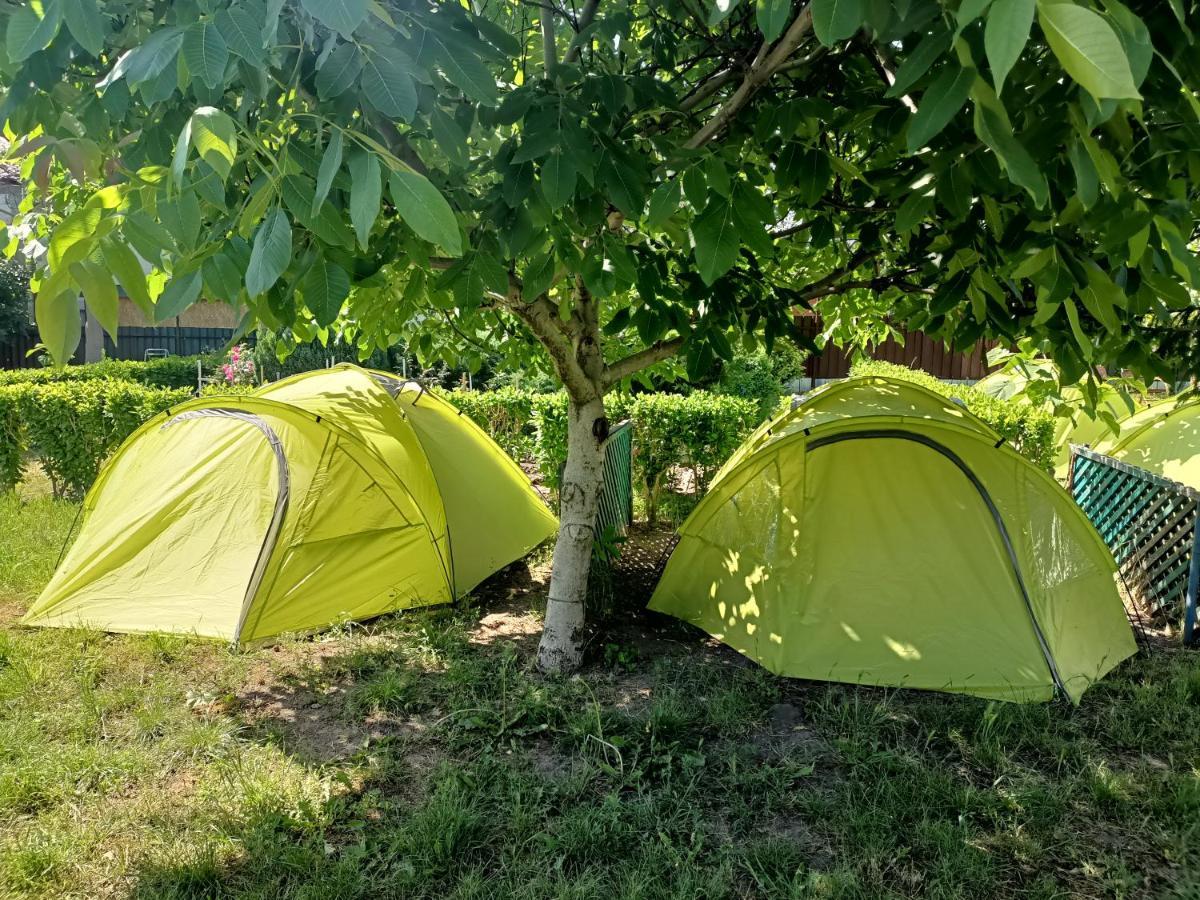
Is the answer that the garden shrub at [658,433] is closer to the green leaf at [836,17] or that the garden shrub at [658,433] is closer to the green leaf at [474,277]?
the green leaf at [474,277]

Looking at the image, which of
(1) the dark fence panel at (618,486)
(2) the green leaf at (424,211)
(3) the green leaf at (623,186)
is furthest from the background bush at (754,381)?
(2) the green leaf at (424,211)

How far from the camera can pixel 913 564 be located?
4152mm

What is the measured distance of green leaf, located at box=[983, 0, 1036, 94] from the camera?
2.92 feet

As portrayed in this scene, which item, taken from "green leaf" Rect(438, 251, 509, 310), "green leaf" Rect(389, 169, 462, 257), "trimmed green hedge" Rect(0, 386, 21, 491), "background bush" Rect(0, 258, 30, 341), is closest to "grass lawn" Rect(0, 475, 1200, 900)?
"green leaf" Rect(438, 251, 509, 310)

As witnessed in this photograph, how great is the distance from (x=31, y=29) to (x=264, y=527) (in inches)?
140

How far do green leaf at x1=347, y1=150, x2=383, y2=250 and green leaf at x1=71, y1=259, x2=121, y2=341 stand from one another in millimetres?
421

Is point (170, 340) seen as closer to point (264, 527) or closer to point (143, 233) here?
point (264, 527)

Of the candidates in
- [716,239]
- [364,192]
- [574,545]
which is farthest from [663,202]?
[574,545]

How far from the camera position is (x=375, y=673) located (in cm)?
416

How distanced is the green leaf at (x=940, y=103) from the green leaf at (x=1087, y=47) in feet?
1.25

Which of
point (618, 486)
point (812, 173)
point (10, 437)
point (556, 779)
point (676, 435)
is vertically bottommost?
point (556, 779)

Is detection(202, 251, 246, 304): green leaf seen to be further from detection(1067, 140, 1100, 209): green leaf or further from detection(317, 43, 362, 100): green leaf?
detection(1067, 140, 1100, 209): green leaf

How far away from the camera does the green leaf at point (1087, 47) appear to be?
883 millimetres

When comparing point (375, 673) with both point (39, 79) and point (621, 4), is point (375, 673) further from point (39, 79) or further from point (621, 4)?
point (621, 4)
